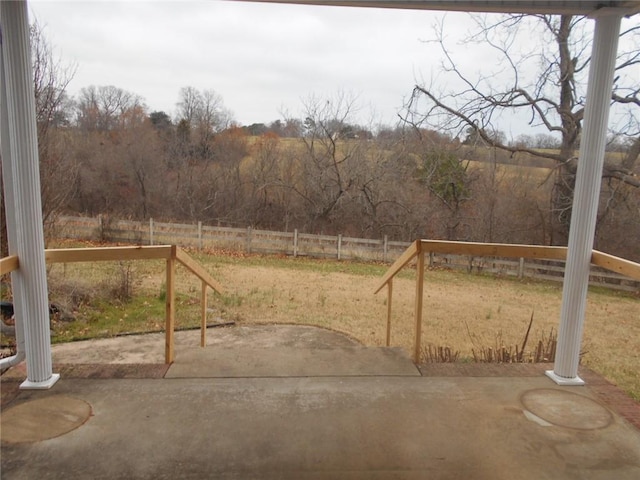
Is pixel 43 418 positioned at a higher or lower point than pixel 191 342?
higher

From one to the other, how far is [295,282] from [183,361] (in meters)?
8.17

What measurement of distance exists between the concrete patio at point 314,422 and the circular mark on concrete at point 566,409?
0.04 feet

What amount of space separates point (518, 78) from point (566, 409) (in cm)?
740

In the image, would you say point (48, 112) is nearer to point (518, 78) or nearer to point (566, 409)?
point (566, 409)

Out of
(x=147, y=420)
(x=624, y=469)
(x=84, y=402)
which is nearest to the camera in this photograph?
(x=624, y=469)

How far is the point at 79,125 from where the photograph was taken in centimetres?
2400


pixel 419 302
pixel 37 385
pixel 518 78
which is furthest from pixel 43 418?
pixel 518 78

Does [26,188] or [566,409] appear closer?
[26,188]

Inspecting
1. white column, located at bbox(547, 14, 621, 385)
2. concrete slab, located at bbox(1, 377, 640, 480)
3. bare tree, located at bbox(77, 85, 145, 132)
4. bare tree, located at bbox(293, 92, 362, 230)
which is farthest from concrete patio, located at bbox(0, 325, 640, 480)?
bare tree, located at bbox(77, 85, 145, 132)

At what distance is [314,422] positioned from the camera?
267 cm

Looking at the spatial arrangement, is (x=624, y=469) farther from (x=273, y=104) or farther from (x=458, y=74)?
(x=273, y=104)

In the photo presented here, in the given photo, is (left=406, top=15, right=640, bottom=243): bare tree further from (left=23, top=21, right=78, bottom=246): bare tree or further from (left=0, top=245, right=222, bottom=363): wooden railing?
(left=23, top=21, right=78, bottom=246): bare tree

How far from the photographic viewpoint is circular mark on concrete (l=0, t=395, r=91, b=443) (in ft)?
8.11

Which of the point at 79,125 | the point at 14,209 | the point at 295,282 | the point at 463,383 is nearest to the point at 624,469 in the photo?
Answer: the point at 463,383
